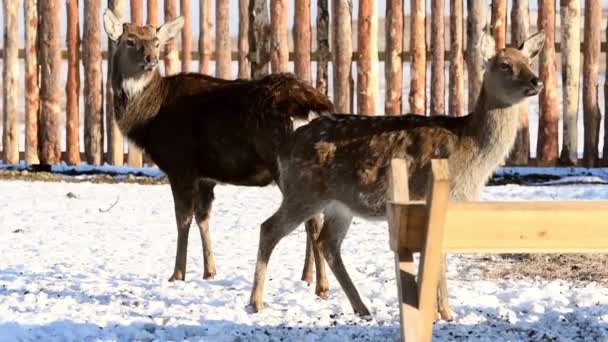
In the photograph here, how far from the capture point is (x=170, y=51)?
1414cm

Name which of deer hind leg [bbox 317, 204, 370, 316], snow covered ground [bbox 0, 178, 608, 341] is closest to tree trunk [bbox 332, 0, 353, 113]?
snow covered ground [bbox 0, 178, 608, 341]

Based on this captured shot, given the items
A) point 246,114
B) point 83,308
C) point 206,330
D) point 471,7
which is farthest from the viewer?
point 471,7

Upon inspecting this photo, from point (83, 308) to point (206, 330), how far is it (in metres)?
0.95

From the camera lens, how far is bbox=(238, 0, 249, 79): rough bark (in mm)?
14047

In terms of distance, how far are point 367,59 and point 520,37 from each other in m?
1.77

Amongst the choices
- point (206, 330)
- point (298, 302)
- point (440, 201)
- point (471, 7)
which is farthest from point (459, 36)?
point (440, 201)

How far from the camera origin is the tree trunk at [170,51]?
1404cm

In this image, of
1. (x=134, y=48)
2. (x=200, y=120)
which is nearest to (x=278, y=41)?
(x=134, y=48)

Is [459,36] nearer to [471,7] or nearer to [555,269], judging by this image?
[471,7]

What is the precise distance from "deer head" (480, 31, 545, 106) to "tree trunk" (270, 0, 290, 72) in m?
6.69

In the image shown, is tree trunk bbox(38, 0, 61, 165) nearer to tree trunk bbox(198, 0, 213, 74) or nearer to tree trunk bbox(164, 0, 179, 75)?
tree trunk bbox(164, 0, 179, 75)

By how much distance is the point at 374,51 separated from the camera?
13.9m

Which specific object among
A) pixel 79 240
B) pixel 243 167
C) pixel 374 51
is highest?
pixel 374 51

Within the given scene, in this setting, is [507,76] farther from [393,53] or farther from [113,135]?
[113,135]
